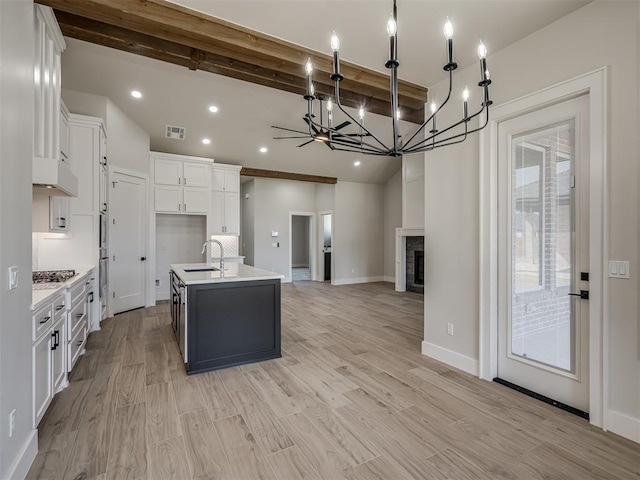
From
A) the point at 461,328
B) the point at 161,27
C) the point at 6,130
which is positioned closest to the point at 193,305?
the point at 6,130

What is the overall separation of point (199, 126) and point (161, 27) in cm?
358

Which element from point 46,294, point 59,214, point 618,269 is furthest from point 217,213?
point 618,269

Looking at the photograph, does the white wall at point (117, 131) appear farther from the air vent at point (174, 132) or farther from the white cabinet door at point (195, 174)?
the white cabinet door at point (195, 174)

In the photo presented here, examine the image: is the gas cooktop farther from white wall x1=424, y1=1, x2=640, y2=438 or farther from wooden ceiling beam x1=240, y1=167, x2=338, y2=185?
wooden ceiling beam x1=240, y1=167, x2=338, y2=185

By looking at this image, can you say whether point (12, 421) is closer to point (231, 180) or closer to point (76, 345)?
point (76, 345)

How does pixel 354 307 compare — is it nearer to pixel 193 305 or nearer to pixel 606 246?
pixel 193 305

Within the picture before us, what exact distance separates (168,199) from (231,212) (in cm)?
137

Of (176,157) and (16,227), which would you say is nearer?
(16,227)

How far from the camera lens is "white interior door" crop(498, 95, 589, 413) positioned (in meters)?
2.35

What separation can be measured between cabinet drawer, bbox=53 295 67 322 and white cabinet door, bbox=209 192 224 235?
13.6 ft

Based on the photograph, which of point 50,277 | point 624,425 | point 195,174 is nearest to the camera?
point 624,425

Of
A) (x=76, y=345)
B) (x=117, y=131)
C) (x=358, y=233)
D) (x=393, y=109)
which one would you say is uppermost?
(x=117, y=131)

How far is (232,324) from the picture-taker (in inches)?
126

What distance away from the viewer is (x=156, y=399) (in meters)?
2.56
